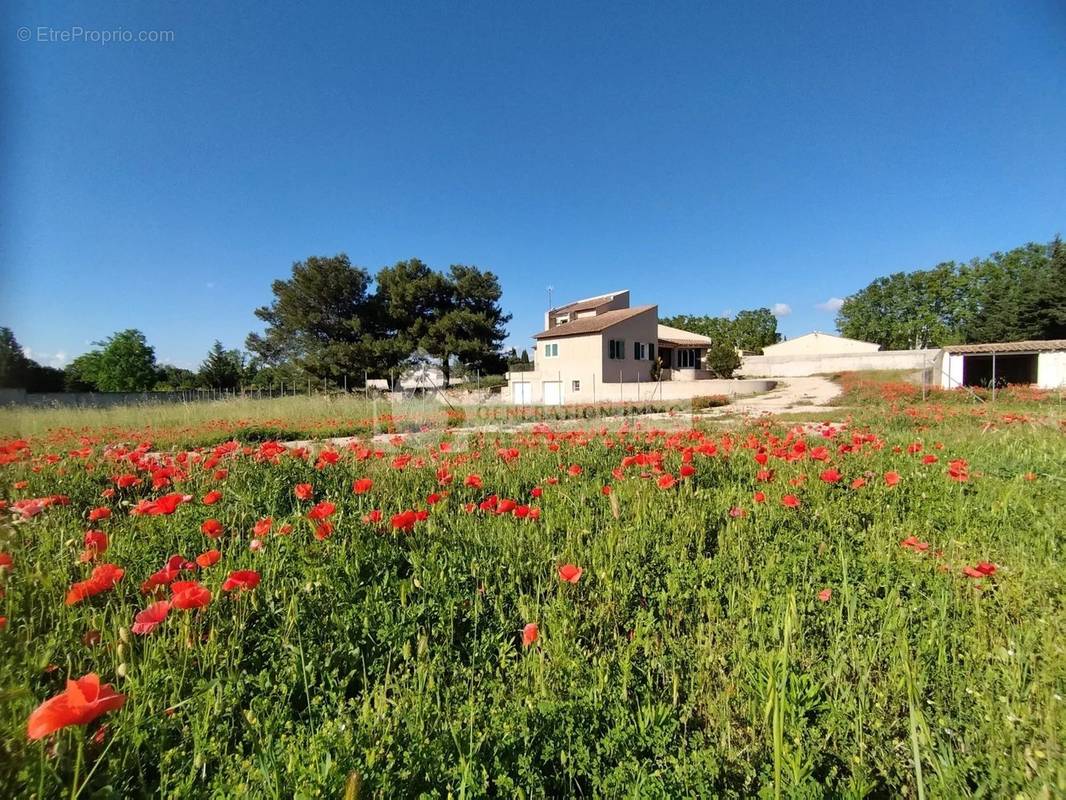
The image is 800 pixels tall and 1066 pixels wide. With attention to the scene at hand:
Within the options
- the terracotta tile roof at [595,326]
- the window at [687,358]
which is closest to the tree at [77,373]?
the terracotta tile roof at [595,326]

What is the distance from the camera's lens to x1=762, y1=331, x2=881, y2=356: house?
46188 millimetres

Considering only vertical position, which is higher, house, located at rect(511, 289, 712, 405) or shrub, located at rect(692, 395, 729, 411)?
house, located at rect(511, 289, 712, 405)

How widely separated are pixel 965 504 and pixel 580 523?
2594 mm

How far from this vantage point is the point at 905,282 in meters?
57.7

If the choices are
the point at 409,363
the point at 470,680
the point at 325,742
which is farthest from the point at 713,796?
the point at 409,363

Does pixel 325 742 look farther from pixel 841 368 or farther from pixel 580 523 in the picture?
pixel 841 368

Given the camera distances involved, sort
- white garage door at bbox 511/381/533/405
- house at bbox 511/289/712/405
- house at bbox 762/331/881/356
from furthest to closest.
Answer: house at bbox 762/331/881/356, white garage door at bbox 511/381/533/405, house at bbox 511/289/712/405

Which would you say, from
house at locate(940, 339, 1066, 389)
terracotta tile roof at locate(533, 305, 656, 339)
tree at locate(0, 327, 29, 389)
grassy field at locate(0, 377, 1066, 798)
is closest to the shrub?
terracotta tile roof at locate(533, 305, 656, 339)

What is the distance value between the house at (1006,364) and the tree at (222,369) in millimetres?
50643

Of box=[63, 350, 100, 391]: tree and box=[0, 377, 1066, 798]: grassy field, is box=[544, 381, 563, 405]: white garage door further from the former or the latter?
box=[0, 377, 1066, 798]: grassy field

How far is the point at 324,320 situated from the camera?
30047mm

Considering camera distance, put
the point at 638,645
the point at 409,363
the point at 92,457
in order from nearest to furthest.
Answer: the point at 638,645 < the point at 92,457 < the point at 409,363

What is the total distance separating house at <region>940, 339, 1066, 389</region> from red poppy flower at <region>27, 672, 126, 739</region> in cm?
2771

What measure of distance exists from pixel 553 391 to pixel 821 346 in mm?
37798
